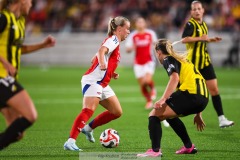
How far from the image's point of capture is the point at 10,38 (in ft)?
23.5

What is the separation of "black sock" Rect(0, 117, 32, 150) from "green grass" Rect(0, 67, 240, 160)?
106cm

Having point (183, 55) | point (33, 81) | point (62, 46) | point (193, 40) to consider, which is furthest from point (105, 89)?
point (62, 46)

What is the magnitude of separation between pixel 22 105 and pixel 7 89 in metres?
0.27

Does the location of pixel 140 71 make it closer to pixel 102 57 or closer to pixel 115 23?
pixel 115 23

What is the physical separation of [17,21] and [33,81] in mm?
16361

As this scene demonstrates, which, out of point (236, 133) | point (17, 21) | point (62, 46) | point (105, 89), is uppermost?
point (17, 21)

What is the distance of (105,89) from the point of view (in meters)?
9.30

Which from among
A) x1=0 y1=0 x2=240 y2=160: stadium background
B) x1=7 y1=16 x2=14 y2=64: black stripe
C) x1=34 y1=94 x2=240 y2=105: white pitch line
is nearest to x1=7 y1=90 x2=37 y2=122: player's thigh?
x1=7 y1=16 x2=14 y2=64: black stripe

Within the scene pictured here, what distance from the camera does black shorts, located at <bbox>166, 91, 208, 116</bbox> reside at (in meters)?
8.17

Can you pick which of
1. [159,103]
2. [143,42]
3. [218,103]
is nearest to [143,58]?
[143,42]

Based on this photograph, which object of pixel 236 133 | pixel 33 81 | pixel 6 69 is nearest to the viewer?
pixel 6 69

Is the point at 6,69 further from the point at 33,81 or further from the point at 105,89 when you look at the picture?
the point at 33,81

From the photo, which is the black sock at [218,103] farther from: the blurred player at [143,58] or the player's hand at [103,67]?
the blurred player at [143,58]

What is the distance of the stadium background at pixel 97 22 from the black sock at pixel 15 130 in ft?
72.7
